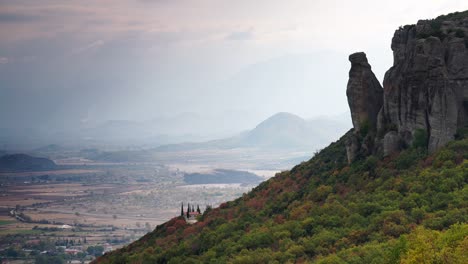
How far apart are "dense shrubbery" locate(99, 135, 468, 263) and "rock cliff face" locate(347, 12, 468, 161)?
59.5 inches

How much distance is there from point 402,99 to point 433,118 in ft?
9.53

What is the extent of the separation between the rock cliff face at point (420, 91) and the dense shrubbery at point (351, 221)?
151 centimetres

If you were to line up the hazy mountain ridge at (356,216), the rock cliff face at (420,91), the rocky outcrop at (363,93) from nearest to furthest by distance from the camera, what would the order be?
the hazy mountain ridge at (356,216)
the rock cliff face at (420,91)
the rocky outcrop at (363,93)

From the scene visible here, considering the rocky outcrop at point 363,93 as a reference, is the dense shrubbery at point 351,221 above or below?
below

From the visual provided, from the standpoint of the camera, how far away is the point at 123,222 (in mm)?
168750

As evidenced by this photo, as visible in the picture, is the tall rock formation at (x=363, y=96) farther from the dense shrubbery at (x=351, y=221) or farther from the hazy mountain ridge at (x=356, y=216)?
the dense shrubbery at (x=351, y=221)

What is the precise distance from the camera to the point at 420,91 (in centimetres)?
4284

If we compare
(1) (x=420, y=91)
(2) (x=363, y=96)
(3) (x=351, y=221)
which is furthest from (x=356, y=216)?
(2) (x=363, y=96)

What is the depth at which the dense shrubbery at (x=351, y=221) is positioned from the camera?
30844 mm

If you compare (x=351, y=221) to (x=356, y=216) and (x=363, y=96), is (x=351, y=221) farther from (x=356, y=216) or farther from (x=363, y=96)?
(x=363, y=96)

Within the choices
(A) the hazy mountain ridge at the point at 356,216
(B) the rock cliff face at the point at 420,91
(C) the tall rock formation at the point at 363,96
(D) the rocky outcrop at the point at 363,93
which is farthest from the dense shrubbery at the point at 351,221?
(D) the rocky outcrop at the point at 363,93

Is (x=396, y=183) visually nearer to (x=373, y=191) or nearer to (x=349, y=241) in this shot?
(x=373, y=191)

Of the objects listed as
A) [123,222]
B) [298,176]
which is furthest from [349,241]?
[123,222]

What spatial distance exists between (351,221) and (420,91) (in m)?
10.3
